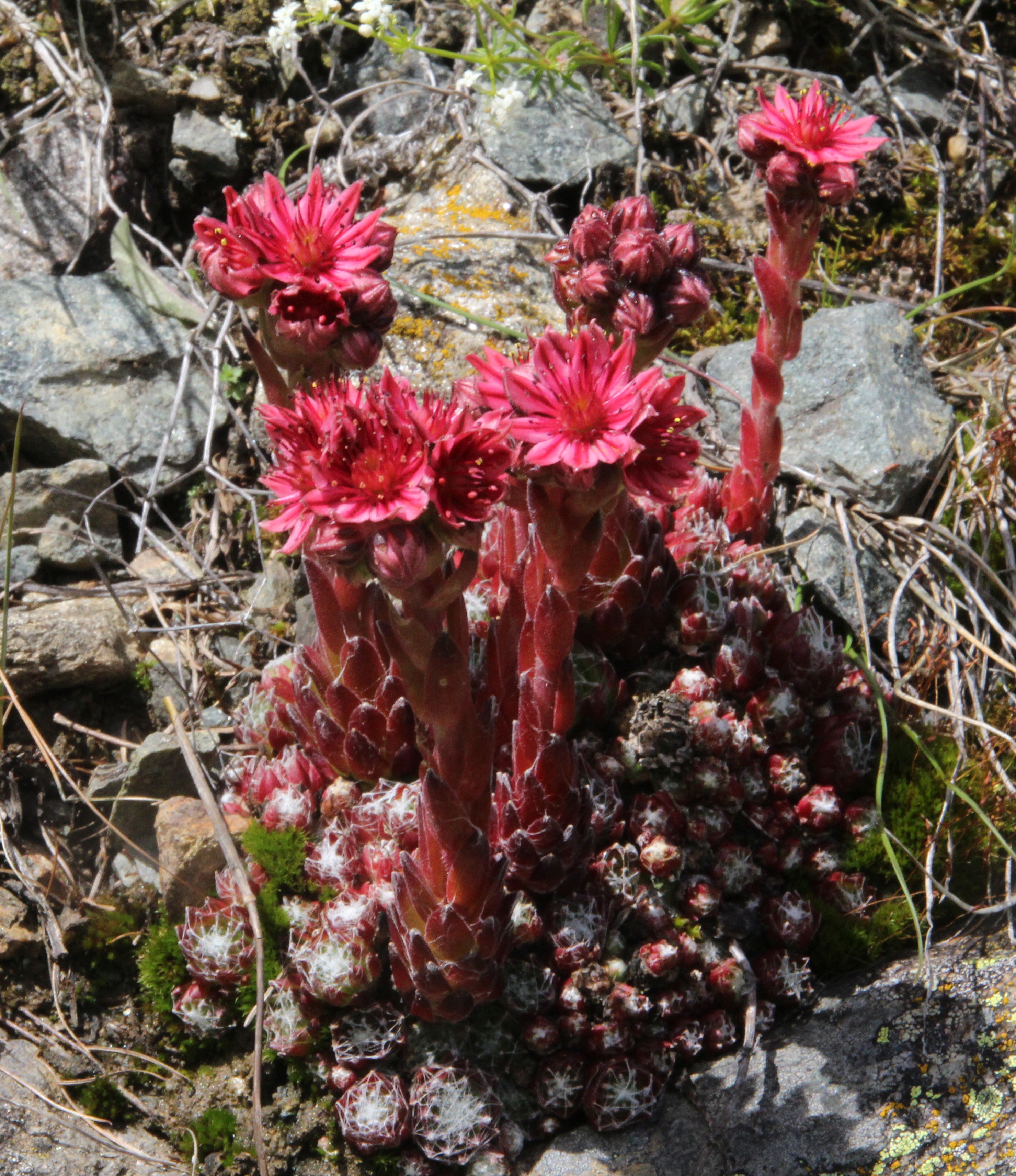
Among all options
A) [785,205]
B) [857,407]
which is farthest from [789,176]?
[857,407]

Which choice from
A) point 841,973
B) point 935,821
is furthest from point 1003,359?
point 841,973

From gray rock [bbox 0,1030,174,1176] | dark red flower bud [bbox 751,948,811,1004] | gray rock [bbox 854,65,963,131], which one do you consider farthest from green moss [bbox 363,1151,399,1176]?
gray rock [bbox 854,65,963,131]

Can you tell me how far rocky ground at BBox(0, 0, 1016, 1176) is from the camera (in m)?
2.34

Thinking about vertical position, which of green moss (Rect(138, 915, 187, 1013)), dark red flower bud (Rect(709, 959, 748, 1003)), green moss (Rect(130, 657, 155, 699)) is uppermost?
green moss (Rect(130, 657, 155, 699))

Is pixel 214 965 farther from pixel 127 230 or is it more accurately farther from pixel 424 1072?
pixel 127 230

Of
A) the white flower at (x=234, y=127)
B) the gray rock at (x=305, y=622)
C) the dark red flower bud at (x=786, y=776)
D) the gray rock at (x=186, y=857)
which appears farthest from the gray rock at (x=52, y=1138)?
the white flower at (x=234, y=127)

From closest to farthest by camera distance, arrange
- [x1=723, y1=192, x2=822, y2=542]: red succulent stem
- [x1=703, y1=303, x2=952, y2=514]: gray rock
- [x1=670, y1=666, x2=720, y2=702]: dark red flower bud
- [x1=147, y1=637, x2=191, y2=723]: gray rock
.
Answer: [x1=723, y1=192, x2=822, y2=542]: red succulent stem
[x1=670, y1=666, x2=720, y2=702]: dark red flower bud
[x1=147, y1=637, x2=191, y2=723]: gray rock
[x1=703, y1=303, x2=952, y2=514]: gray rock

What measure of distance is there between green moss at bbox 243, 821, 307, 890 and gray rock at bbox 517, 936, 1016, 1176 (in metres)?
0.83

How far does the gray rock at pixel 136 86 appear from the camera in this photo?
3973mm

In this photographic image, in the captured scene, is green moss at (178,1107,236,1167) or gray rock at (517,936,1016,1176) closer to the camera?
gray rock at (517,936,1016,1176)

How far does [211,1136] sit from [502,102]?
326 cm

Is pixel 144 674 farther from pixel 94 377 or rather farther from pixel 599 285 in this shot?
pixel 599 285

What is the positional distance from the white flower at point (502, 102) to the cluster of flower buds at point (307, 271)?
5.01 feet

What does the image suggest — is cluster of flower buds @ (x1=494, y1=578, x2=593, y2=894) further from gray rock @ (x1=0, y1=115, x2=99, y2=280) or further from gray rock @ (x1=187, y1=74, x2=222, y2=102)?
gray rock @ (x1=187, y1=74, x2=222, y2=102)
